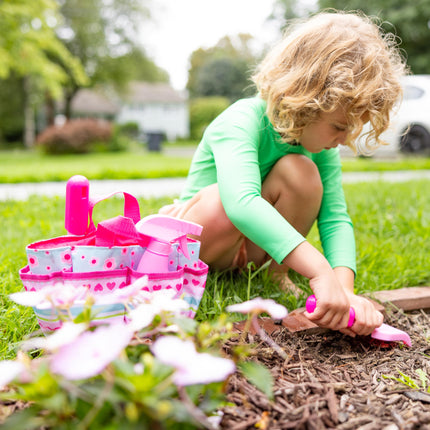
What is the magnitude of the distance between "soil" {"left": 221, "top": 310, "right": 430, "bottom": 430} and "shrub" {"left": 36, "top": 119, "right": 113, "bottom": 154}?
42.0 ft

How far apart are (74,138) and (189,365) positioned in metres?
13.4

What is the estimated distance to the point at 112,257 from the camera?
3.47 feet

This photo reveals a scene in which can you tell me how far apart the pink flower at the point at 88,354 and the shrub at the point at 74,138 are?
13.2 metres

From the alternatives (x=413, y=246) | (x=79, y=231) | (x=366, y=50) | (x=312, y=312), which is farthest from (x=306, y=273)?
(x=413, y=246)

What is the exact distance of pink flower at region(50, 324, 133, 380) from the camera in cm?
51

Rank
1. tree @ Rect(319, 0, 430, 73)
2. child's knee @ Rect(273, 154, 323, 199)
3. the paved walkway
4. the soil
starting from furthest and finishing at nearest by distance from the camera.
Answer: tree @ Rect(319, 0, 430, 73) < the paved walkway < child's knee @ Rect(273, 154, 323, 199) < the soil

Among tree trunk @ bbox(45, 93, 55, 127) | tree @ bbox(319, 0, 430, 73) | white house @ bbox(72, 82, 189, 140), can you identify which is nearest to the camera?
tree @ bbox(319, 0, 430, 73)

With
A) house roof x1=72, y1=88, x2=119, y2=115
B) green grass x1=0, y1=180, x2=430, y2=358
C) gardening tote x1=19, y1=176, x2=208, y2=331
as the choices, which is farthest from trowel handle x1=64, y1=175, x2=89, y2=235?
house roof x1=72, y1=88, x2=119, y2=115

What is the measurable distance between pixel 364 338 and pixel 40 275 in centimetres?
89

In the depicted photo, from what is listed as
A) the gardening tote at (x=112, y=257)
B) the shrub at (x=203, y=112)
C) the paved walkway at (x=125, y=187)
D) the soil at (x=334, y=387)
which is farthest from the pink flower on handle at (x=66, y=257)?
the shrub at (x=203, y=112)

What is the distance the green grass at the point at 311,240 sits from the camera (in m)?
1.35

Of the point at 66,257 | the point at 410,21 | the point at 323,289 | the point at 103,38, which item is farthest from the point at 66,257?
the point at 103,38

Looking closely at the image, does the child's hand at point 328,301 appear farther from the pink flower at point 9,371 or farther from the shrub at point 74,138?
the shrub at point 74,138

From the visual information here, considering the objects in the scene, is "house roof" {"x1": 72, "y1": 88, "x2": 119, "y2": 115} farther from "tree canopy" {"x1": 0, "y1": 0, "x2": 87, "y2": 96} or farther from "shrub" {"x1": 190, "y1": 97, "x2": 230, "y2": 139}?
"tree canopy" {"x1": 0, "y1": 0, "x2": 87, "y2": 96}
